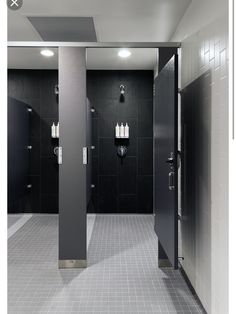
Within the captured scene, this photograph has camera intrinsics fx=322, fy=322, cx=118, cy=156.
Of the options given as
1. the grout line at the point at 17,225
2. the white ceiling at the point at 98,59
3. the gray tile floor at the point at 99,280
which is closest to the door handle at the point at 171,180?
the gray tile floor at the point at 99,280

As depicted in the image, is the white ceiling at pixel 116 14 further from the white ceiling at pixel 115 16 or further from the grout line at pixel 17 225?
the grout line at pixel 17 225

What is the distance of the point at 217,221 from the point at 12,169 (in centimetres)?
346

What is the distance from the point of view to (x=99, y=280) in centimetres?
Answer: 289

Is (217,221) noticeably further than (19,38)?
No

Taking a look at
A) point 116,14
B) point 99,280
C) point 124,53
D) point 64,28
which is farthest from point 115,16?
point 99,280

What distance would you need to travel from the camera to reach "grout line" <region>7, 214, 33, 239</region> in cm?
446

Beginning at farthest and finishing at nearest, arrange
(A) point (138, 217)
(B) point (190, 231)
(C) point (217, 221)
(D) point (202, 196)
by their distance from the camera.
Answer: (A) point (138, 217), (B) point (190, 231), (D) point (202, 196), (C) point (217, 221)

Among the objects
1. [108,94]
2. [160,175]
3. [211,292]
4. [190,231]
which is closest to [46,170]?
[108,94]

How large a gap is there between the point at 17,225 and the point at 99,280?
2400mm

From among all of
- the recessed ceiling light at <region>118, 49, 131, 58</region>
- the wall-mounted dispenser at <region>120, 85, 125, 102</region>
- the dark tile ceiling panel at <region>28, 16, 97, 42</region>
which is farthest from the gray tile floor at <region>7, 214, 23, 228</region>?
the recessed ceiling light at <region>118, 49, 131, 58</region>

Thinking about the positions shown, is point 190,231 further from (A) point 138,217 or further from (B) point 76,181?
(A) point 138,217

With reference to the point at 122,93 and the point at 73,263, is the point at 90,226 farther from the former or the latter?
the point at 122,93

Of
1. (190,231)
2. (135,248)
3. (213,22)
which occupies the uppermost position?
(213,22)

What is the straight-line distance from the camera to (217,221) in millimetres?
2000
